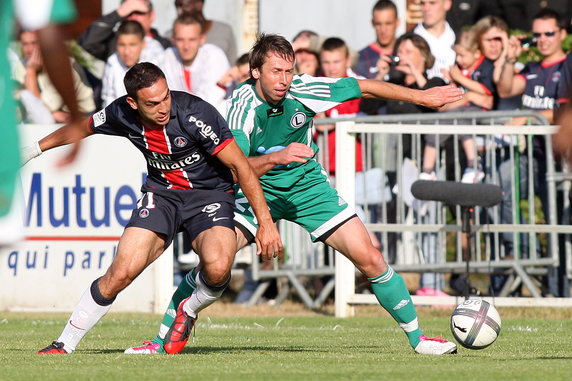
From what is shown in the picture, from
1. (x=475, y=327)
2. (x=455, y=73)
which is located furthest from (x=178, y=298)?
(x=455, y=73)

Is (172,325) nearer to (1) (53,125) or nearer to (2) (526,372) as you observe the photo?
(2) (526,372)

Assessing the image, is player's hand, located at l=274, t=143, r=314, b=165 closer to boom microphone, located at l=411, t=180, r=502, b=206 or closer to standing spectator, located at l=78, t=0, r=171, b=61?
boom microphone, located at l=411, t=180, r=502, b=206

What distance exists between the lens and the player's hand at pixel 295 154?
8.55 m

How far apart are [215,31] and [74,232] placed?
3.64m

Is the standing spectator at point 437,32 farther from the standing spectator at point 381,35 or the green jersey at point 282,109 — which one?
the green jersey at point 282,109

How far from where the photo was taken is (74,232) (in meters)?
13.9

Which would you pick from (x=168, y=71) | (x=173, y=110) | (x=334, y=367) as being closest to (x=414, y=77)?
(x=168, y=71)

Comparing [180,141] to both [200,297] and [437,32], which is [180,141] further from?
[437,32]

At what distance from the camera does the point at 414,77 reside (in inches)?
552

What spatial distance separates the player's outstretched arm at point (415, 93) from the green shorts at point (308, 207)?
30.8 inches

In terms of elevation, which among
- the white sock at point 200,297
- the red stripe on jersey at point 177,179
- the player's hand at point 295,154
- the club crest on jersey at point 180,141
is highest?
the club crest on jersey at point 180,141

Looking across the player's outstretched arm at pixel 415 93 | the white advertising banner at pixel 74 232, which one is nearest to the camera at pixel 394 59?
the white advertising banner at pixel 74 232

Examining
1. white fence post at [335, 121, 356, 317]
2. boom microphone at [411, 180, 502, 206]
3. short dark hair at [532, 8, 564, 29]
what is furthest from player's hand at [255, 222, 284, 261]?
short dark hair at [532, 8, 564, 29]

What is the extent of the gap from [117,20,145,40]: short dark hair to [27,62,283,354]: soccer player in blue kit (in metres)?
5.78
